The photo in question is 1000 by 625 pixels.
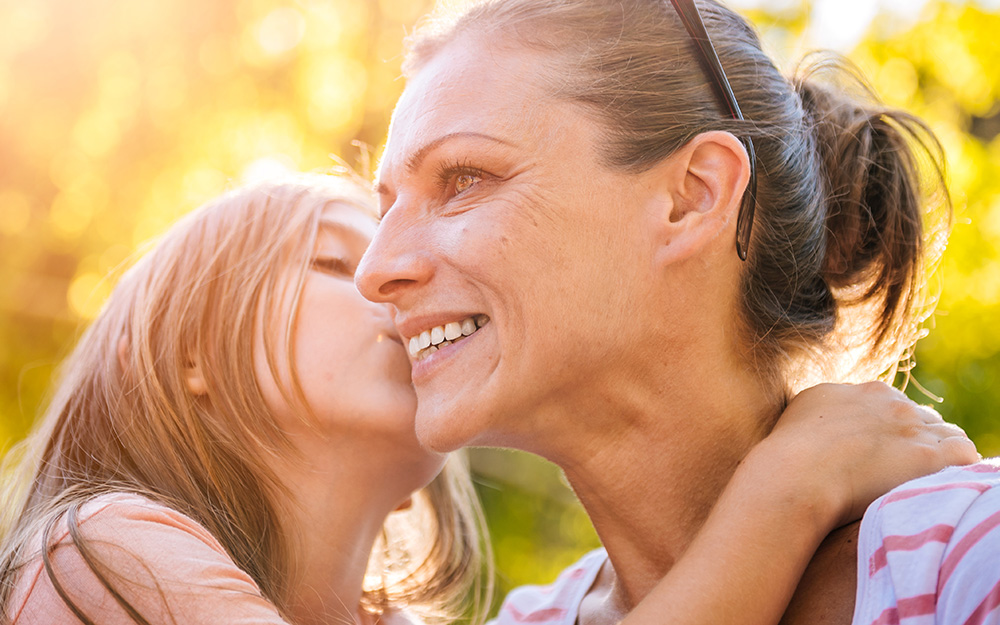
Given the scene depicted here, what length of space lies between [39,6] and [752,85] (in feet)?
18.0

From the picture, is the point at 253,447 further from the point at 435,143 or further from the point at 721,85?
the point at 721,85

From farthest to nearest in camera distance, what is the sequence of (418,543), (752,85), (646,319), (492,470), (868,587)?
1. (492,470)
2. (418,543)
3. (752,85)
4. (646,319)
5. (868,587)

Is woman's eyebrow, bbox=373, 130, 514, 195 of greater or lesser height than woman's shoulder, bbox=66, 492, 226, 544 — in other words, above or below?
above

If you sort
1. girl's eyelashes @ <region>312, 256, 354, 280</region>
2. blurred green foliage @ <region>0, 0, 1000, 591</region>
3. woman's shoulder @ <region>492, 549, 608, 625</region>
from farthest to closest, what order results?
blurred green foliage @ <region>0, 0, 1000, 591</region> < girl's eyelashes @ <region>312, 256, 354, 280</region> < woman's shoulder @ <region>492, 549, 608, 625</region>

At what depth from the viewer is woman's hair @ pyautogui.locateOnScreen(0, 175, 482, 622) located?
2504 mm

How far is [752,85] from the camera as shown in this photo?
2385 millimetres

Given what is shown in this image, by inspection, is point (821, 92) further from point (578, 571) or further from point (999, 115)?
point (999, 115)

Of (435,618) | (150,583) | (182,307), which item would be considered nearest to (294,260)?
(182,307)

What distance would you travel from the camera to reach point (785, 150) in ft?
7.77

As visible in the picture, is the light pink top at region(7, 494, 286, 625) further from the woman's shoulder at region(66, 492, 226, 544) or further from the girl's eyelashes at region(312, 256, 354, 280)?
the girl's eyelashes at region(312, 256, 354, 280)

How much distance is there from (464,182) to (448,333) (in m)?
0.38

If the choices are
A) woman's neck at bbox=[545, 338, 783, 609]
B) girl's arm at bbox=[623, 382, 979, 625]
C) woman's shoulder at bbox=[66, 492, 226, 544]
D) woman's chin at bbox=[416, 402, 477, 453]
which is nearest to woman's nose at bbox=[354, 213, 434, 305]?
woman's chin at bbox=[416, 402, 477, 453]

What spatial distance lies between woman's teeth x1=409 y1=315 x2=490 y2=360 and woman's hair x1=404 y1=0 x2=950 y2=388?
0.50 metres

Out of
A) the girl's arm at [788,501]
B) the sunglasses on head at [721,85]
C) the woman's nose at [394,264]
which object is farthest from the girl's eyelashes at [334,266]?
the girl's arm at [788,501]
